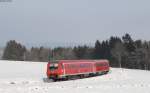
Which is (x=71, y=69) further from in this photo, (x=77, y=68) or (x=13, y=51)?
(x=13, y=51)

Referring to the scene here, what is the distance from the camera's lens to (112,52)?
143 meters

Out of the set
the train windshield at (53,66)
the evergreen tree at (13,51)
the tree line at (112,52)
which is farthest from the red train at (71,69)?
the evergreen tree at (13,51)

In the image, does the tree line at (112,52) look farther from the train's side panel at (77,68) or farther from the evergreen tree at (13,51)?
the train's side panel at (77,68)

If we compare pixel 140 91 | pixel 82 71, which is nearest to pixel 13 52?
pixel 82 71

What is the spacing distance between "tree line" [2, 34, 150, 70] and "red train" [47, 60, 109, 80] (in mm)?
64585

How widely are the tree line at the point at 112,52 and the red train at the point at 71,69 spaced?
6458cm

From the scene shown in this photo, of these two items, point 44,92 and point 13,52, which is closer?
point 44,92

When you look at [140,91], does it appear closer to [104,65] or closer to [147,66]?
[104,65]

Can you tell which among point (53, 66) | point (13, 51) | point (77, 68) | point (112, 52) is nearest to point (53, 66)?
point (53, 66)

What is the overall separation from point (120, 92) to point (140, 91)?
1.93 metres

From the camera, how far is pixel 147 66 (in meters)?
138

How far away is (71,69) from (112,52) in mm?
89664

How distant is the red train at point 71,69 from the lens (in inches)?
2050

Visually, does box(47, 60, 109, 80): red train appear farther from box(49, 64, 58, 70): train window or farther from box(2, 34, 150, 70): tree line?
box(2, 34, 150, 70): tree line
